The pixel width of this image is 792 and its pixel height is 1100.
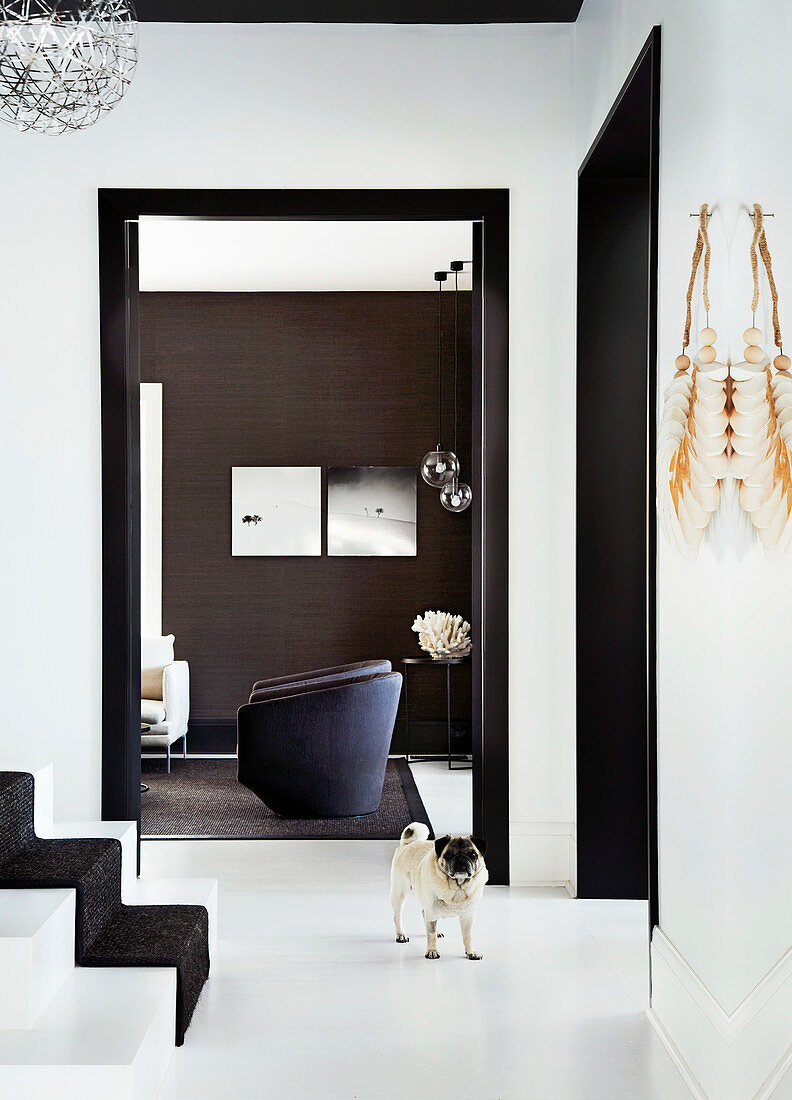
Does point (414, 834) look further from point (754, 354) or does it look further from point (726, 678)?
point (754, 354)

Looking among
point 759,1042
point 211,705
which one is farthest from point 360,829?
point 759,1042

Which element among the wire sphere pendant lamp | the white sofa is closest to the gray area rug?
the white sofa

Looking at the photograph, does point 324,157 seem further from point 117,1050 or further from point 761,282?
point 117,1050

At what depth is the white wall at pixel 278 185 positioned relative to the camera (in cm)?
361

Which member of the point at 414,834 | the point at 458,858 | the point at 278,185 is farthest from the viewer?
the point at 278,185

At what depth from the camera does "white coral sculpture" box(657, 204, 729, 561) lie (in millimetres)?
2062

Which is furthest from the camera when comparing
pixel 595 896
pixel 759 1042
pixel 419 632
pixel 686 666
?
pixel 419 632

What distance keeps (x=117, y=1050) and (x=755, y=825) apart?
4.36 ft

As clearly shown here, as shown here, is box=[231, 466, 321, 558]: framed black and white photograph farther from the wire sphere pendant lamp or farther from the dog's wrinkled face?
the wire sphere pendant lamp

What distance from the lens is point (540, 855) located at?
365 cm

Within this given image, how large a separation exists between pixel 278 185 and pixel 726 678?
250cm

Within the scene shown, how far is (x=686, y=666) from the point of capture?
2.31 m

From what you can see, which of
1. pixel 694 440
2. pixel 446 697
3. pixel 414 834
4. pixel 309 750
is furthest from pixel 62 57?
pixel 446 697

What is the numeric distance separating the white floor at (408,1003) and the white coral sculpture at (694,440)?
47.4 inches
